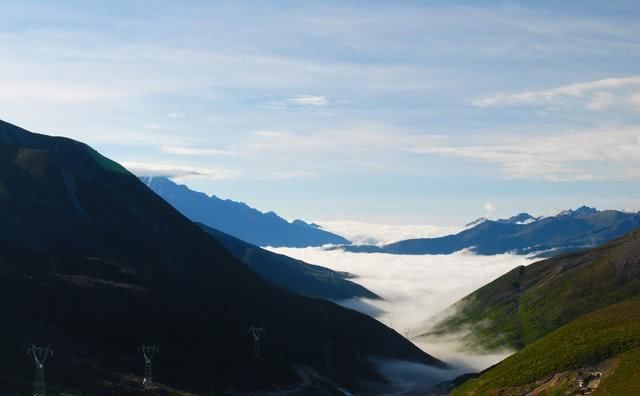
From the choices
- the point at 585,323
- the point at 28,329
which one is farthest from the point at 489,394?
the point at 28,329

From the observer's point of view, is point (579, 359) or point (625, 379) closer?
point (625, 379)

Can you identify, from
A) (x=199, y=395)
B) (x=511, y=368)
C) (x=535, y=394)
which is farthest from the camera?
(x=199, y=395)

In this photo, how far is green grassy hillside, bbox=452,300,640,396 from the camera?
448ft

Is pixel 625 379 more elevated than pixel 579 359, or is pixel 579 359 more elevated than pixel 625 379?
pixel 579 359

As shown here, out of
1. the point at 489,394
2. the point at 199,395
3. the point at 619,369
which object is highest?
the point at 619,369

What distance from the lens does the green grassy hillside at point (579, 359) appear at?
13662cm

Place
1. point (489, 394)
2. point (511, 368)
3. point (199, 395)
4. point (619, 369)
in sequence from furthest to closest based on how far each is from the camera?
point (199, 395)
point (511, 368)
point (489, 394)
point (619, 369)

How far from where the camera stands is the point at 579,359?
498 feet

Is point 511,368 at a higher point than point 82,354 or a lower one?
higher

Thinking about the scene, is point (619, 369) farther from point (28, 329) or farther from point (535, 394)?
point (28, 329)

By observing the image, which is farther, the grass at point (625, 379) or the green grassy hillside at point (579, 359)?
the green grassy hillside at point (579, 359)

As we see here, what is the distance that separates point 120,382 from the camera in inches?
7156

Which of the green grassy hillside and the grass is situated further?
the green grassy hillside

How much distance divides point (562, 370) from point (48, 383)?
356ft
